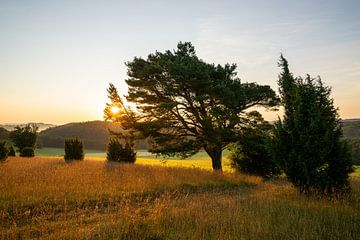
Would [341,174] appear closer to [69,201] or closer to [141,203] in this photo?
[141,203]

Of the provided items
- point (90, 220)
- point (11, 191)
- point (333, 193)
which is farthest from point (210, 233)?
point (11, 191)

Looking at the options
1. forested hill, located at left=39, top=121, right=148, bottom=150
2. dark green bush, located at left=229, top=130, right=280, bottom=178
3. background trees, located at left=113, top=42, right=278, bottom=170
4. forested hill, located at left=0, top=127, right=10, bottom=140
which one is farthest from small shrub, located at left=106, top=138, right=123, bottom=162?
forested hill, located at left=0, top=127, right=10, bottom=140

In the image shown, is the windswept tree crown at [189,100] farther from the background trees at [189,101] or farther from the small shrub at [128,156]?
the small shrub at [128,156]

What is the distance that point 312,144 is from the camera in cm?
1092

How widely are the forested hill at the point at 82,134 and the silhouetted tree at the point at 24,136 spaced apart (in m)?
26.9

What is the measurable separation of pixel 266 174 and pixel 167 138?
8182 millimetres

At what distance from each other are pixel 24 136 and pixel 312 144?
131 ft

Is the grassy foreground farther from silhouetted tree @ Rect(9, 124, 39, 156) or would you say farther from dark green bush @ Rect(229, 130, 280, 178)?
silhouetted tree @ Rect(9, 124, 39, 156)

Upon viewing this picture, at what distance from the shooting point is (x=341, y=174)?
11.1m

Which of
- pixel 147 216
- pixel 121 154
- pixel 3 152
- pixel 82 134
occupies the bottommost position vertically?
pixel 147 216

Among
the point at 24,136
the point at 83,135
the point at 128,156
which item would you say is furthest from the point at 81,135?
the point at 128,156

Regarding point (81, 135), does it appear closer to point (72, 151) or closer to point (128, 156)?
point (72, 151)

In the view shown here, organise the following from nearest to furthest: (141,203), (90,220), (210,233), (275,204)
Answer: (210,233)
(90,220)
(275,204)
(141,203)

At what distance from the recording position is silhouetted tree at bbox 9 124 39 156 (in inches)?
1574
